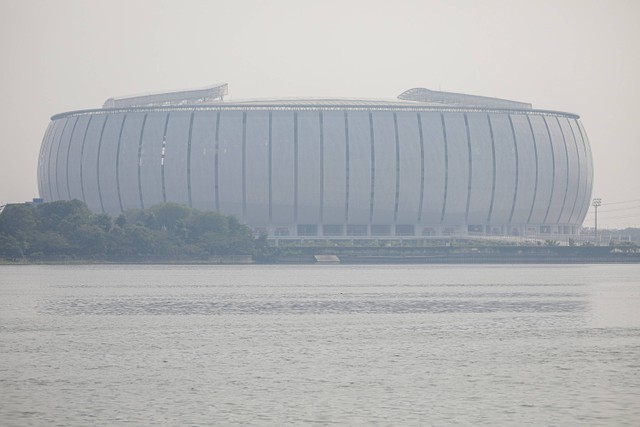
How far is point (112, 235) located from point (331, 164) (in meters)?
36.0

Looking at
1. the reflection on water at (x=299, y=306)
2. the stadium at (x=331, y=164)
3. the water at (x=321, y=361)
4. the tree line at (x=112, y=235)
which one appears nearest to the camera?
the water at (x=321, y=361)

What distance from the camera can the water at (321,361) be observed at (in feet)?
82.9

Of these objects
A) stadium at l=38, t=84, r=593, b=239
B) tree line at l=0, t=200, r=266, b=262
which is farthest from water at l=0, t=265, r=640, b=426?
stadium at l=38, t=84, r=593, b=239

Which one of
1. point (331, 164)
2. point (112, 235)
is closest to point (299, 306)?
point (112, 235)

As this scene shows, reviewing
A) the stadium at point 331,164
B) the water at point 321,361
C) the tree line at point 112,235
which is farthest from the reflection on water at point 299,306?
the stadium at point 331,164

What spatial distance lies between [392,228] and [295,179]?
12.7 m

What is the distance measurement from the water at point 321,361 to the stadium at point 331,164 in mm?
79156

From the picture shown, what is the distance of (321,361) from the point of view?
33219 mm

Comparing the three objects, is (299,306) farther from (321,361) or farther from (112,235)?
(112,235)

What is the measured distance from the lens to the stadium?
5487 inches

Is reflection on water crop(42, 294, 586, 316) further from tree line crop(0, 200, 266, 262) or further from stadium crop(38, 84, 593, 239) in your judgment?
stadium crop(38, 84, 593, 239)

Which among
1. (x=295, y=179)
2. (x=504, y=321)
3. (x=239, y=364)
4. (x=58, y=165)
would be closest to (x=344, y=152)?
(x=295, y=179)

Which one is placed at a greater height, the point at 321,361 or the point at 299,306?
the point at 299,306

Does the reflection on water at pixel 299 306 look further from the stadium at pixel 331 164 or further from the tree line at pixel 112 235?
the stadium at pixel 331 164
